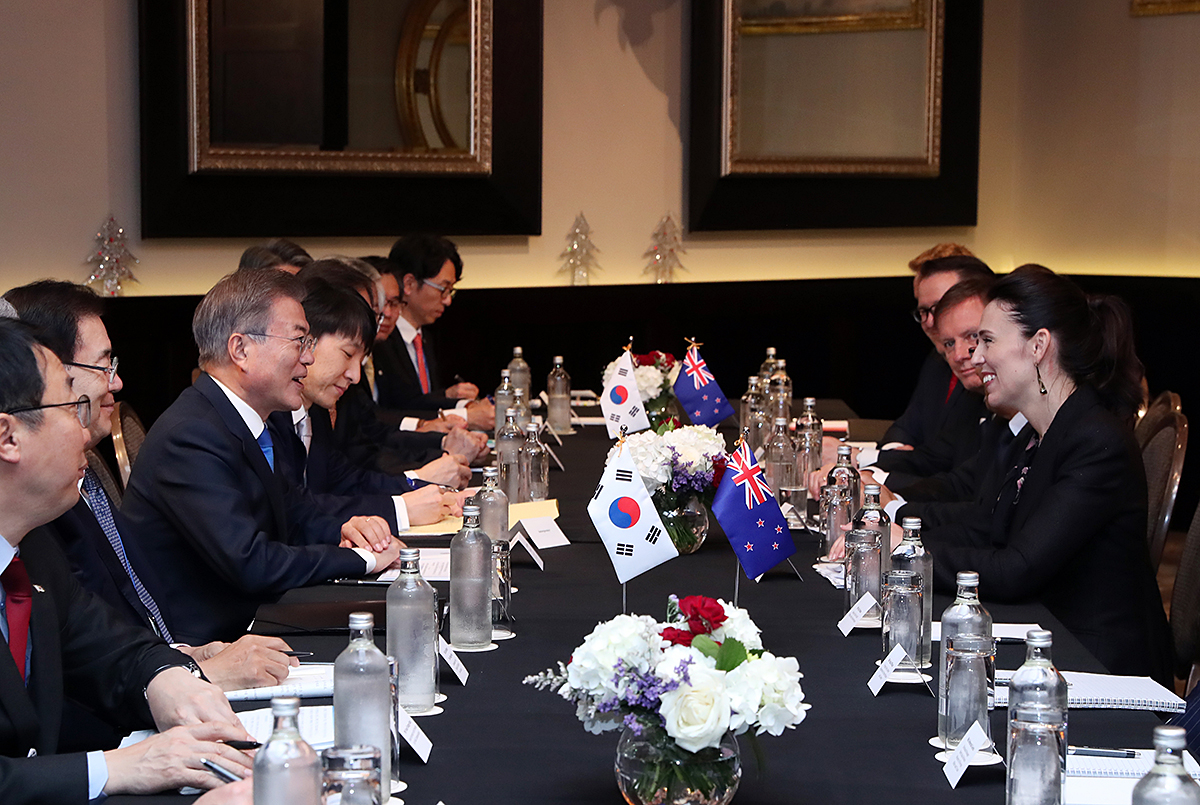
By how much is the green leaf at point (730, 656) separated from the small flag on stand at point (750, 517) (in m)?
1.02

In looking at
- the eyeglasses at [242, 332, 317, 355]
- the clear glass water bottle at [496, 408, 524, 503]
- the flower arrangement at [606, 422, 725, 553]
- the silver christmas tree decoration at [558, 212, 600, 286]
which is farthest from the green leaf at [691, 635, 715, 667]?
the silver christmas tree decoration at [558, 212, 600, 286]

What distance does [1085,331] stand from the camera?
312cm

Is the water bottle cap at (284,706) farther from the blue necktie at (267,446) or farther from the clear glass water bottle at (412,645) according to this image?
the blue necktie at (267,446)

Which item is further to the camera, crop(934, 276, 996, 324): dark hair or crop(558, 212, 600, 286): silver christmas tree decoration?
crop(558, 212, 600, 286): silver christmas tree decoration

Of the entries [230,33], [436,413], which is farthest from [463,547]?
[230,33]

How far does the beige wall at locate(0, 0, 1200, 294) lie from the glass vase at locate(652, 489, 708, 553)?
400cm

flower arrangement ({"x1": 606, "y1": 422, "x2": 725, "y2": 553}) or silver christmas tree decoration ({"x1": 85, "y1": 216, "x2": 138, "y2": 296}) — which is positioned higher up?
silver christmas tree decoration ({"x1": 85, "y1": 216, "x2": 138, "y2": 296})

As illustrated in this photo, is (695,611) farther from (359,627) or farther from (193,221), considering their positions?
(193,221)

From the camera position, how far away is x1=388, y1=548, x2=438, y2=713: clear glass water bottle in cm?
208

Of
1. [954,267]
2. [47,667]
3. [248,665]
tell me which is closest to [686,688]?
[248,665]

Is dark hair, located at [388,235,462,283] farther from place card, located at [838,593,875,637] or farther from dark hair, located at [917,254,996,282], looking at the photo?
place card, located at [838,593,875,637]

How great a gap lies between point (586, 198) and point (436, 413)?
7.10 ft

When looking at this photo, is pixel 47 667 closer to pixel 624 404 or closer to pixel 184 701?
pixel 184 701

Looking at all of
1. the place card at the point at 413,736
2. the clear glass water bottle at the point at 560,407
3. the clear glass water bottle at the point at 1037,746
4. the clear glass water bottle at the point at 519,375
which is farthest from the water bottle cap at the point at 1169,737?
the clear glass water bottle at the point at 519,375
